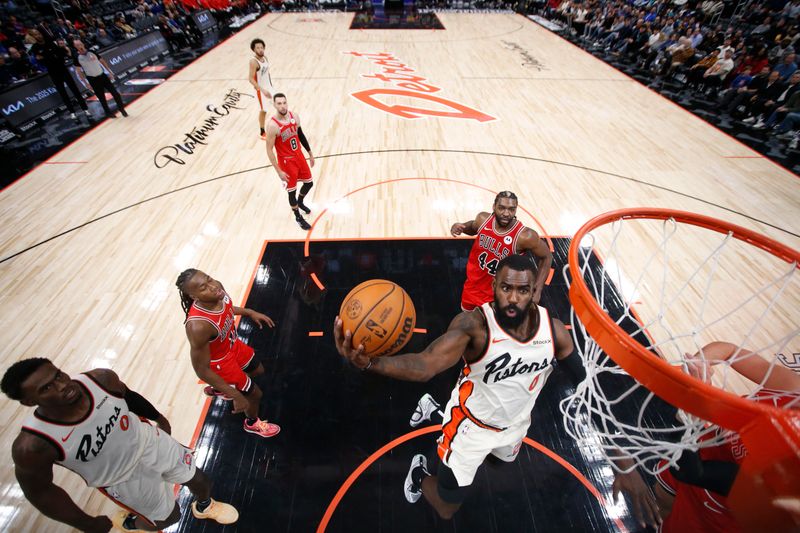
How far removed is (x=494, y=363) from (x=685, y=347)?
3211mm

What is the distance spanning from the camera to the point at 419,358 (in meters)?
2.03

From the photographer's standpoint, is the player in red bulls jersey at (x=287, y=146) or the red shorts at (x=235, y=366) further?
the player in red bulls jersey at (x=287, y=146)

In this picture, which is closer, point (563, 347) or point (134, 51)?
point (563, 347)

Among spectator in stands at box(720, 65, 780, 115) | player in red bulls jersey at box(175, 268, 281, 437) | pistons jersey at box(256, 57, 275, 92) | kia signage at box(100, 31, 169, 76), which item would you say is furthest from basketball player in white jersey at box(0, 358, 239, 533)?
spectator in stands at box(720, 65, 780, 115)

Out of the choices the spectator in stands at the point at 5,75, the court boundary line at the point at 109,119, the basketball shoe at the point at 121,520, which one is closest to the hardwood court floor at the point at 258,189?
the court boundary line at the point at 109,119

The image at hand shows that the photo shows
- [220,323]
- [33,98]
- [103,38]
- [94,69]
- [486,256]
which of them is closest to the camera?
[220,323]

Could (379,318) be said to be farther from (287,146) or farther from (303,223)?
(303,223)

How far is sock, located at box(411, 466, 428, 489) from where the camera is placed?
9.34ft

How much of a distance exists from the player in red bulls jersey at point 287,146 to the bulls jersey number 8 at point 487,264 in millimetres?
2790

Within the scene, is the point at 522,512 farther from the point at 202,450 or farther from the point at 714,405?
the point at 202,450

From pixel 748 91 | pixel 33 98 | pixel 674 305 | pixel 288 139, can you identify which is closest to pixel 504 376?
pixel 674 305

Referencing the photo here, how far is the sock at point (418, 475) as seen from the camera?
2.85m

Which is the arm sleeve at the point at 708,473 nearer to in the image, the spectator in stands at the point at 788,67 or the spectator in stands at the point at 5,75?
the spectator in stands at the point at 788,67

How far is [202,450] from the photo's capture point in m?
3.11
